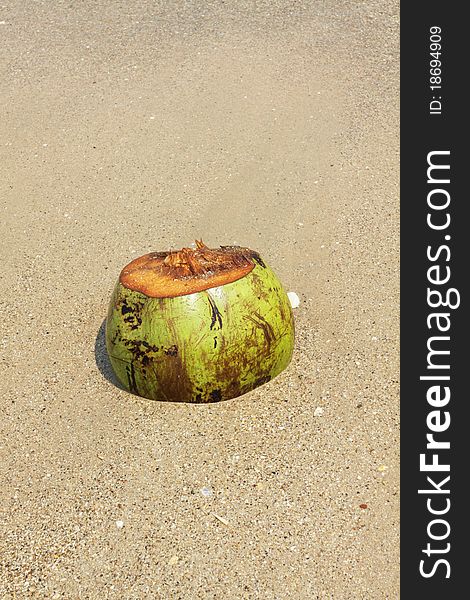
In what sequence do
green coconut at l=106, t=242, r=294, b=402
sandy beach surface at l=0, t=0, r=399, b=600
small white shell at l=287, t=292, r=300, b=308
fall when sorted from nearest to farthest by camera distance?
sandy beach surface at l=0, t=0, r=399, b=600, green coconut at l=106, t=242, r=294, b=402, small white shell at l=287, t=292, r=300, b=308

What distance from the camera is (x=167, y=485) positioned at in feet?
13.0

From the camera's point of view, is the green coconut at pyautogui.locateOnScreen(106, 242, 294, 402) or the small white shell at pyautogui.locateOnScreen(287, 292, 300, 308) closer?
the green coconut at pyautogui.locateOnScreen(106, 242, 294, 402)

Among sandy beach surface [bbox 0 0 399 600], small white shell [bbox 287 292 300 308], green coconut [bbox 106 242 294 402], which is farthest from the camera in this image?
small white shell [bbox 287 292 300 308]

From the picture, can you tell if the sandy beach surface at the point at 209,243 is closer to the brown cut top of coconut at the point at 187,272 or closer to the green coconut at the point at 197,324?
the green coconut at the point at 197,324

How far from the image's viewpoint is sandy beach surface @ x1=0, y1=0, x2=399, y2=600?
3709 millimetres

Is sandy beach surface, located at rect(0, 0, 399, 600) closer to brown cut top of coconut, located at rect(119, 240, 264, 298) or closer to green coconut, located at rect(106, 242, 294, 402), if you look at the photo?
green coconut, located at rect(106, 242, 294, 402)

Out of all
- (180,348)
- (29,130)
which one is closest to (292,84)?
(29,130)

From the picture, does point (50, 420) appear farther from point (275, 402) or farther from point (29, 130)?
point (29, 130)

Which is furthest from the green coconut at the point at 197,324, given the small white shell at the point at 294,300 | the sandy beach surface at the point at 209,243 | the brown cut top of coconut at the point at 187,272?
the small white shell at the point at 294,300

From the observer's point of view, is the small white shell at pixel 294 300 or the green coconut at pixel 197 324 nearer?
the green coconut at pixel 197 324

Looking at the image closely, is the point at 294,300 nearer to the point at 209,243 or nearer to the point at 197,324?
the point at 209,243

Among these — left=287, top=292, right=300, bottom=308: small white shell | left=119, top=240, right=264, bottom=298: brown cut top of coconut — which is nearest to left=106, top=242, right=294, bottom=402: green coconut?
left=119, top=240, right=264, bottom=298: brown cut top of coconut

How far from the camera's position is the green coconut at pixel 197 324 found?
390 cm

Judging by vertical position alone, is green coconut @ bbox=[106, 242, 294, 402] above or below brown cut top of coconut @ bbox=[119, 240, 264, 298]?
below
